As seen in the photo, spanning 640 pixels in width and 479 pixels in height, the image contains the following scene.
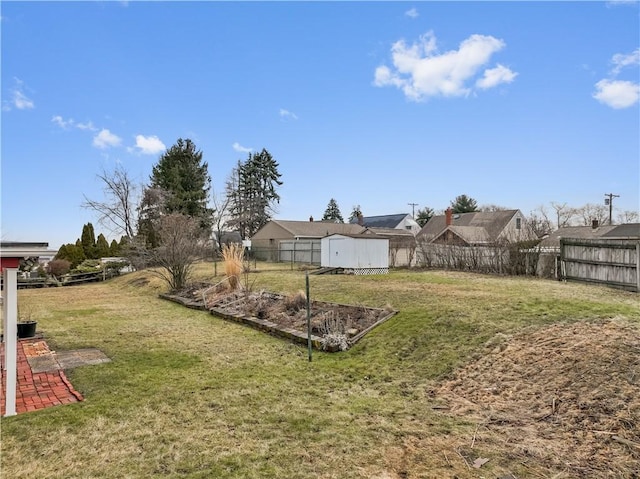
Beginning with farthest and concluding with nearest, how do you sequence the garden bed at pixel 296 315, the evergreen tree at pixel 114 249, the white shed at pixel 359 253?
the evergreen tree at pixel 114 249 → the white shed at pixel 359 253 → the garden bed at pixel 296 315

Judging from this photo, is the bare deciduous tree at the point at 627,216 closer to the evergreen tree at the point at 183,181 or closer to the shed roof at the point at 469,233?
the shed roof at the point at 469,233

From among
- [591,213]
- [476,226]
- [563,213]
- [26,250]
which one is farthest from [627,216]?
[26,250]

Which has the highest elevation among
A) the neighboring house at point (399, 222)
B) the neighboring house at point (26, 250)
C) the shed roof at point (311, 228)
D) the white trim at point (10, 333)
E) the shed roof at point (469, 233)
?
the neighboring house at point (399, 222)

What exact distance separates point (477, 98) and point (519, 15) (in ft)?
14.8

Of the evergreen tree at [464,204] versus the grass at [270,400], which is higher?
the evergreen tree at [464,204]

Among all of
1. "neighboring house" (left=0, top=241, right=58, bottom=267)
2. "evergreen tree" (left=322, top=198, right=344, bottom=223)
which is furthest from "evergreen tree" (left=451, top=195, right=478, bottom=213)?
"neighboring house" (left=0, top=241, right=58, bottom=267)

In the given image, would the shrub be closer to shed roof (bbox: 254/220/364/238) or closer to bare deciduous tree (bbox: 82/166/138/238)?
shed roof (bbox: 254/220/364/238)

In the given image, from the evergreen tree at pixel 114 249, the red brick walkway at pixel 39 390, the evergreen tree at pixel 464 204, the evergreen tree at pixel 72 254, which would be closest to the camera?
the red brick walkway at pixel 39 390

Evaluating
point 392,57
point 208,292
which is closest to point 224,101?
point 392,57

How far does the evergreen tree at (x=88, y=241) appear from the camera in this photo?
27.0 m

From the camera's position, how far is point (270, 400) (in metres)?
4.11

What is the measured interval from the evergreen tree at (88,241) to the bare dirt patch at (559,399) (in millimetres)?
28921

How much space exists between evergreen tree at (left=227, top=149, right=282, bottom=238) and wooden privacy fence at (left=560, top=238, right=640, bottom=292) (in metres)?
32.3

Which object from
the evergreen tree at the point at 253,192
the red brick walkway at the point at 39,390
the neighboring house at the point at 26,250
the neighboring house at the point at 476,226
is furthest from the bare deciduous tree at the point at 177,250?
the evergreen tree at the point at 253,192
